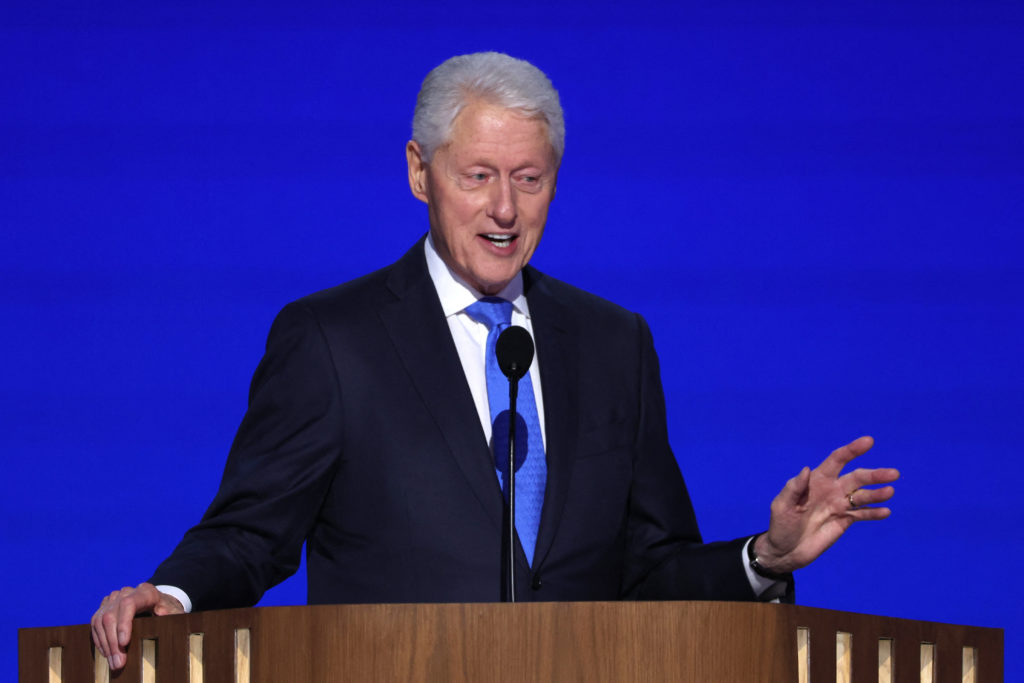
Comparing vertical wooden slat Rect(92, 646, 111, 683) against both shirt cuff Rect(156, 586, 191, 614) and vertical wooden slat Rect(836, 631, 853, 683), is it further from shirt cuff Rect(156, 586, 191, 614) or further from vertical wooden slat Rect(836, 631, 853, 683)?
vertical wooden slat Rect(836, 631, 853, 683)

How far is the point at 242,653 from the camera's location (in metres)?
1.57

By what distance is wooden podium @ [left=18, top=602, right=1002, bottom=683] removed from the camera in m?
1.50

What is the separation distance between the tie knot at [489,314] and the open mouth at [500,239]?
11cm

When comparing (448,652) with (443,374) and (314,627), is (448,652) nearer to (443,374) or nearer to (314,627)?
(314,627)

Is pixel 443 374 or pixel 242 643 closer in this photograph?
pixel 242 643

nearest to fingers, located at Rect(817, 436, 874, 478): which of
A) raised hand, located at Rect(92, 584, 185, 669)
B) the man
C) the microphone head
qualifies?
the man

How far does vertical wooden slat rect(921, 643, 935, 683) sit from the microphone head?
1.97ft

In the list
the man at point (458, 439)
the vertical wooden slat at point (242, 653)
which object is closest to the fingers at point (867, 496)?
the man at point (458, 439)

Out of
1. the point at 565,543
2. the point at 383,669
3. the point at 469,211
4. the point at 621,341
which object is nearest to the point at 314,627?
the point at 383,669

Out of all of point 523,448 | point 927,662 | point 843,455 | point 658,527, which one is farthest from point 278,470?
point 927,662

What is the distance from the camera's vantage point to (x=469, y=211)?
2107 millimetres

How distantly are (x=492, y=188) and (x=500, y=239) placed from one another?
0.08 m

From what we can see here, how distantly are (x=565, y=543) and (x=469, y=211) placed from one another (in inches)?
20.0

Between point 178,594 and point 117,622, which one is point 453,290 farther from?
point 117,622
